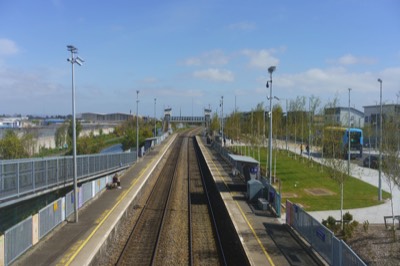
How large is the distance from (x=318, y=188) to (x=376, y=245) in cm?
1318

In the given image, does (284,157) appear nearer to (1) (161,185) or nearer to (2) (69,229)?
(1) (161,185)

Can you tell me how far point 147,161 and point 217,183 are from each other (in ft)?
60.0

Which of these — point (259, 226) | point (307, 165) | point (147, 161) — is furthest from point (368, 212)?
point (147, 161)

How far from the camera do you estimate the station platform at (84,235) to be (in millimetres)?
13719

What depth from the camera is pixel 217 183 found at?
105ft

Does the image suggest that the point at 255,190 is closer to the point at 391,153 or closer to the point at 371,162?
the point at 391,153

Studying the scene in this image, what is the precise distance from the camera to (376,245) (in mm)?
15594

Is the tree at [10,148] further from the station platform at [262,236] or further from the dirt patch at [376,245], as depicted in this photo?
the dirt patch at [376,245]

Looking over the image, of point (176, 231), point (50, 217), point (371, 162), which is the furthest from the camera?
point (371, 162)

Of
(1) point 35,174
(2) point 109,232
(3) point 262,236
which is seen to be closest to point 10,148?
(1) point 35,174

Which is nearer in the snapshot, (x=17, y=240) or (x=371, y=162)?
(x=17, y=240)

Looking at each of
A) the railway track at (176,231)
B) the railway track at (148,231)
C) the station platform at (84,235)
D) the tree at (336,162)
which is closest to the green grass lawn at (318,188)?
the tree at (336,162)

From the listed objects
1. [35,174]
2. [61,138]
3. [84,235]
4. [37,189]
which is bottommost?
[84,235]

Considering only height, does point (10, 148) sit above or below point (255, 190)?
above
